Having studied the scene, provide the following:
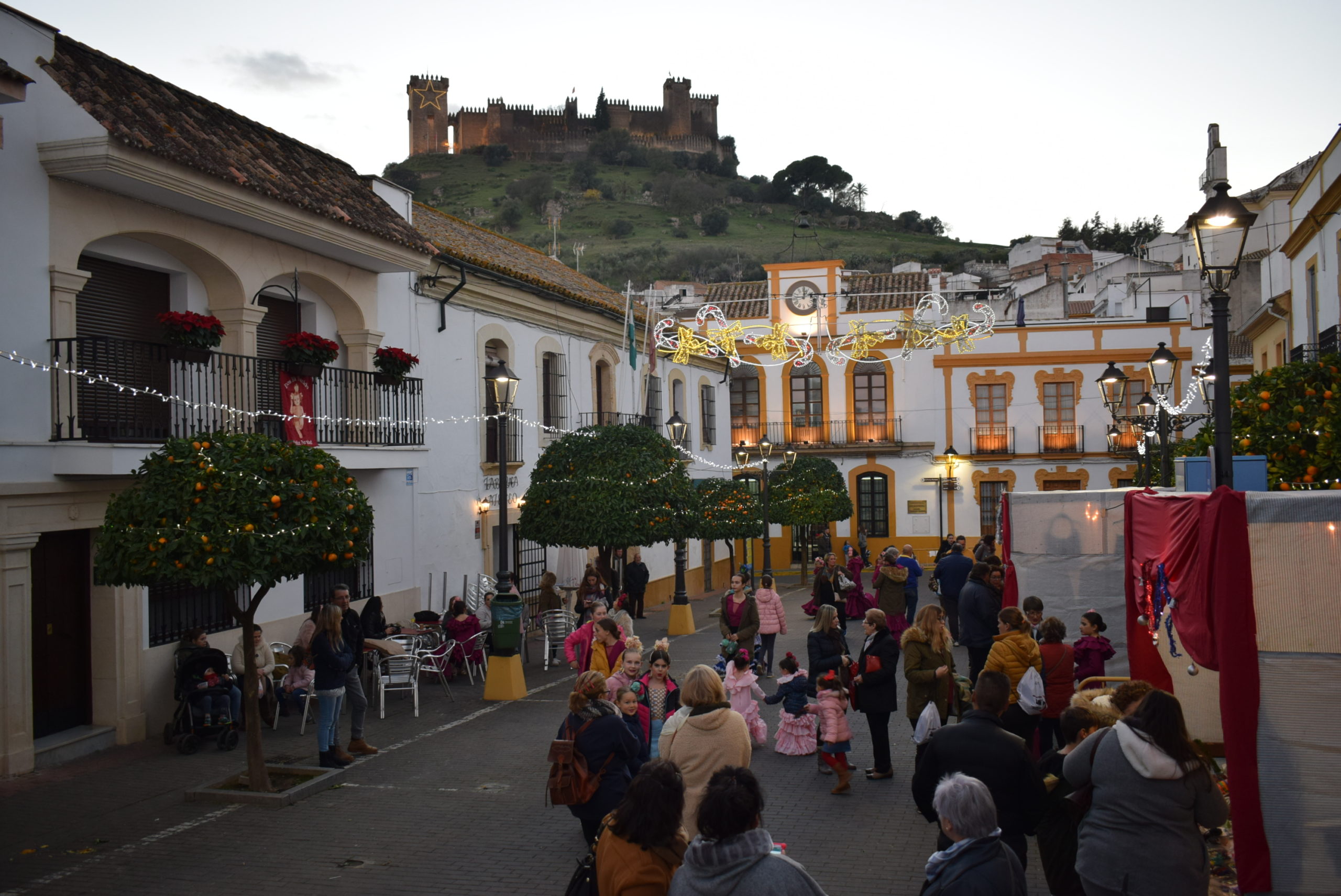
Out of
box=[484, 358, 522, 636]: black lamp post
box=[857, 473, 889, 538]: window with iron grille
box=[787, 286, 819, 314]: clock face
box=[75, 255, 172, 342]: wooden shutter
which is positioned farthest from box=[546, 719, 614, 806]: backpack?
box=[857, 473, 889, 538]: window with iron grille

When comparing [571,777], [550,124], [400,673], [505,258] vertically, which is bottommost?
[400,673]

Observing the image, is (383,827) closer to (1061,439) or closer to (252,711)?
(252,711)

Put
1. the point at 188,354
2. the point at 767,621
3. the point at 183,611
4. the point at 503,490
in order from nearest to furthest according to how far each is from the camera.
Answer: the point at 188,354 → the point at 183,611 → the point at 503,490 → the point at 767,621

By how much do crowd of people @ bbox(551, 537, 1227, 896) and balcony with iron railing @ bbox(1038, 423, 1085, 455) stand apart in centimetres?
2900

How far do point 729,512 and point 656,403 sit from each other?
4.16 metres

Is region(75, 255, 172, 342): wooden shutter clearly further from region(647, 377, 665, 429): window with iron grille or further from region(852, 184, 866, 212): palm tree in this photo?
region(852, 184, 866, 212): palm tree

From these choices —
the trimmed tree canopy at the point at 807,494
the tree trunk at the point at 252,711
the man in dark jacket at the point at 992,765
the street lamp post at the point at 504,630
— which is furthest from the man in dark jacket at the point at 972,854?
the trimmed tree canopy at the point at 807,494

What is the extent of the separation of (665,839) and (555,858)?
3746 millimetres

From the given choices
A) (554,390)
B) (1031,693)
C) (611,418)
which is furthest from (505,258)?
(1031,693)

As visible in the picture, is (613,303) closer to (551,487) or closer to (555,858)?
(551,487)

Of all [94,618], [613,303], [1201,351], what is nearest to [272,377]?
[94,618]

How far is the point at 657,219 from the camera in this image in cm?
10294

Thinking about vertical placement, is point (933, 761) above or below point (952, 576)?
above

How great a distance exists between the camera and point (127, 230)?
1140 cm
